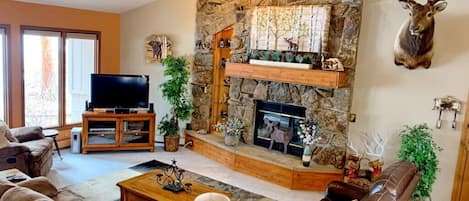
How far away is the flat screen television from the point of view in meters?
6.30

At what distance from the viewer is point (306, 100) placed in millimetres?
5469

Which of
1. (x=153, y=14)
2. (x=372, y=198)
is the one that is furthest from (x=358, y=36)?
(x=153, y=14)

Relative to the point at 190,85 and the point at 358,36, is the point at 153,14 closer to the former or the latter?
the point at 190,85

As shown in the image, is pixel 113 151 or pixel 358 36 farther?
pixel 113 151

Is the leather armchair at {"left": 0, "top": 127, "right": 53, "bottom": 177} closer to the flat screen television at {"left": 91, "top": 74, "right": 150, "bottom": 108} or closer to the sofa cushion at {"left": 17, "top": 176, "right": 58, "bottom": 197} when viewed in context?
the flat screen television at {"left": 91, "top": 74, "right": 150, "bottom": 108}

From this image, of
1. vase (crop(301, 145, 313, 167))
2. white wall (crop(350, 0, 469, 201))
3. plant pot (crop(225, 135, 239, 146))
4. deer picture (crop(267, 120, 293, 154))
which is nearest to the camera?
white wall (crop(350, 0, 469, 201))

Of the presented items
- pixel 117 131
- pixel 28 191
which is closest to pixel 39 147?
pixel 117 131

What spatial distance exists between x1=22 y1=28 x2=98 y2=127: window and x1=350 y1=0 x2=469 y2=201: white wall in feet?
15.8

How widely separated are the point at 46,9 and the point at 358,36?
16.1ft

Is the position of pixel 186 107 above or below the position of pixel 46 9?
below

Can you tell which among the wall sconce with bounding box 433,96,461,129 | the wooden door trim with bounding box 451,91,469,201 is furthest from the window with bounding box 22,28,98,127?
the wooden door trim with bounding box 451,91,469,201

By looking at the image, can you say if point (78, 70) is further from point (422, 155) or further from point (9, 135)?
point (422, 155)

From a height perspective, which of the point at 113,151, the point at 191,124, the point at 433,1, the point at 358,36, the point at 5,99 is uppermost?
the point at 433,1

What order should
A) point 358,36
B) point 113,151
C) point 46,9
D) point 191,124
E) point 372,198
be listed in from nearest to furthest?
point 372,198, point 358,36, point 46,9, point 113,151, point 191,124
